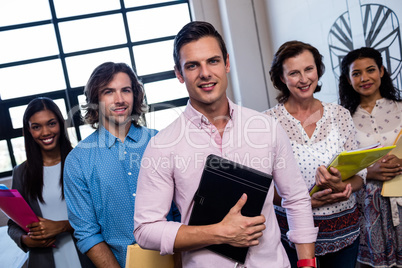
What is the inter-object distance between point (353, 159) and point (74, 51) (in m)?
4.83

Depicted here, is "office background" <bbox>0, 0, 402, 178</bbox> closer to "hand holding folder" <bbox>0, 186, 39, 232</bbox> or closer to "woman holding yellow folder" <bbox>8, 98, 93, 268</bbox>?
"woman holding yellow folder" <bbox>8, 98, 93, 268</bbox>

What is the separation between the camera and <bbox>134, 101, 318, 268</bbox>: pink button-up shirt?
1.03 meters

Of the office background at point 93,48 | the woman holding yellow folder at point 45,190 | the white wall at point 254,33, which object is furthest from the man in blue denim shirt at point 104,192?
the office background at point 93,48

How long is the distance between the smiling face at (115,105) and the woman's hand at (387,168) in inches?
53.0

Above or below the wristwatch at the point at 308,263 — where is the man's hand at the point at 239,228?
above

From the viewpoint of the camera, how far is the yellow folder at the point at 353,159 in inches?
50.9

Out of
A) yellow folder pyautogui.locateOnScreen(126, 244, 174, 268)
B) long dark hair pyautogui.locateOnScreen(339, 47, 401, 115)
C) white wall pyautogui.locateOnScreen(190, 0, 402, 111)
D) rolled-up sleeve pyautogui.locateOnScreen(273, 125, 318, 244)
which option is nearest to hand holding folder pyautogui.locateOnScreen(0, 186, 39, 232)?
yellow folder pyautogui.locateOnScreen(126, 244, 174, 268)

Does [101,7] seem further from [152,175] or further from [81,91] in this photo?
[152,175]

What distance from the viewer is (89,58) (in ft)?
17.4

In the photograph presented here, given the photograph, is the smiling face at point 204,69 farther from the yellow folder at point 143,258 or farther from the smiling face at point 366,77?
the smiling face at point 366,77

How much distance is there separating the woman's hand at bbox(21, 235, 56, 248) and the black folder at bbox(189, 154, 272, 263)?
3.49 feet

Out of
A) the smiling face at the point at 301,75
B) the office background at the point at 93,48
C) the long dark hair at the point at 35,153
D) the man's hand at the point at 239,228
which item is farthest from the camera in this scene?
the office background at the point at 93,48

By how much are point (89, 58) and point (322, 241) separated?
467 cm

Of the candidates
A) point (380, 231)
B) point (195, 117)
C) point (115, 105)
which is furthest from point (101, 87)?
point (380, 231)
